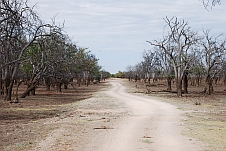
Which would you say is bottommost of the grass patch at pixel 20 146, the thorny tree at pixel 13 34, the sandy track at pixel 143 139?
the grass patch at pixel 20 146

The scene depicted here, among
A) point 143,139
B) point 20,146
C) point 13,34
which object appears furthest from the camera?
point 13,34

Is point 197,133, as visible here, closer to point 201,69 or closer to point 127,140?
point 127,140

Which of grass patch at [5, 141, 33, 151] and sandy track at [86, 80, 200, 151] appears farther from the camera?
grass patch at [5, 141, 33, 151]

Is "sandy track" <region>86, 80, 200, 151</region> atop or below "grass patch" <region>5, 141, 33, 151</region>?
atop

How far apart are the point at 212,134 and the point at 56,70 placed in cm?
2029

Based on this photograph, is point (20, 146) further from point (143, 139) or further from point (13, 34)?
point (13, 34)

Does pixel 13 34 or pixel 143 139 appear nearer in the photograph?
pixel 143 139

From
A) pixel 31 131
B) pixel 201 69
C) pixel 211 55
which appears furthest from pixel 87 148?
pixel 201 69

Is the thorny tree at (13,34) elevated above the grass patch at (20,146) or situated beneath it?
elevated above

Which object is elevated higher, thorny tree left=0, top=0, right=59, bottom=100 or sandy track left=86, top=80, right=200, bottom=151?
thorny tree left=0, top=0, right=59, bottom=100

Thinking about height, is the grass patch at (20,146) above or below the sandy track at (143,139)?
below

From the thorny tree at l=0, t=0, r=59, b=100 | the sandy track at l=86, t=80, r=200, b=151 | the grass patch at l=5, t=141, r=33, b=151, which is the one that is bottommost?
the grass patch at l=5, t=141, r=33, b=151

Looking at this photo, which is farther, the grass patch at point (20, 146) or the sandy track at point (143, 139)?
the grass patch at point (20, 146)

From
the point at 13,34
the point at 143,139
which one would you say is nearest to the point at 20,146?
the point at 143,139
